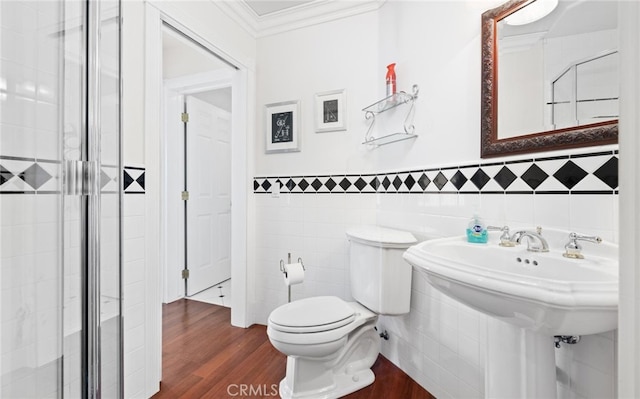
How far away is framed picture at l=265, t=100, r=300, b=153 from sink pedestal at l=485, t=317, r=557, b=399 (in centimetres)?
164

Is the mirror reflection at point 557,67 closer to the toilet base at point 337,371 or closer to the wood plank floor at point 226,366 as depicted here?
the toilet base at point 337,371

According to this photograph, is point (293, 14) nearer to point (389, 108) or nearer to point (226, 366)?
point (389, 108)

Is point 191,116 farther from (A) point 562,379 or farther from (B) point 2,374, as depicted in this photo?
(A) point 562,379

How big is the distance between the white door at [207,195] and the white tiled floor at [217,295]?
0.05m

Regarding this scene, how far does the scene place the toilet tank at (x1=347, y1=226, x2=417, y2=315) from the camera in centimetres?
147

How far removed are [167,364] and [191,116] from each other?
2.08m

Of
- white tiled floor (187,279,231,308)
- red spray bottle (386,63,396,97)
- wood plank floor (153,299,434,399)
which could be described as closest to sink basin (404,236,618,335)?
wood plank floor (153,299,434,399)

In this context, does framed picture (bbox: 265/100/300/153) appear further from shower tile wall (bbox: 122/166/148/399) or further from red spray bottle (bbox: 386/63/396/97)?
shower tile wall (bbox: 122/166/148/399)

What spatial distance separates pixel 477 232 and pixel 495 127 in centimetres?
45

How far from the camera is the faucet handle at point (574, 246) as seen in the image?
87cm

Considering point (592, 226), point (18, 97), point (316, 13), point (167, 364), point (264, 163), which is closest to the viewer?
point (18, 97)

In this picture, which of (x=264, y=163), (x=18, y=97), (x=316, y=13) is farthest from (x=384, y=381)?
(x=316, y=13)

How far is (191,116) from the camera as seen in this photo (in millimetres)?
2686

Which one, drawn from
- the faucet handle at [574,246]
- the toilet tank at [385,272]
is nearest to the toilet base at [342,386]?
the toilet tank at [385,272]
